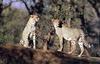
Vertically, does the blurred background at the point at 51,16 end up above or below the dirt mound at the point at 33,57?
above

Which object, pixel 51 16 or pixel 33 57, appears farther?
pixel 51 16

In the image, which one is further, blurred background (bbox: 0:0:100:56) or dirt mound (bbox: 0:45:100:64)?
blurred background (bbox: 0:0:100:56)

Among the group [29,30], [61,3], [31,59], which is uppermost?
[61,3]

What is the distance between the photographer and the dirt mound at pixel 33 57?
13445 mm

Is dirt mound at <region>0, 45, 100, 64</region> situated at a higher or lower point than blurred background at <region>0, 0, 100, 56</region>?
lower

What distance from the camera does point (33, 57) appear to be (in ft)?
45.4

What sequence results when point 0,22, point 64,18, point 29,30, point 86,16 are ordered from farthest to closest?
point 86,16
point 0,22
point 64,18
point 29,30

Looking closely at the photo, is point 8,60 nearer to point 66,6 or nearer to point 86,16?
point 66,6

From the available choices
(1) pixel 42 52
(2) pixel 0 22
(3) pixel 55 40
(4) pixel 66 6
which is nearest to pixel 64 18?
(4) pixel 66 6

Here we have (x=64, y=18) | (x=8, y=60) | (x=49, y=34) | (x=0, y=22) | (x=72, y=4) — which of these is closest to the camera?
(x=8, y=60)

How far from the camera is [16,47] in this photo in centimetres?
1414

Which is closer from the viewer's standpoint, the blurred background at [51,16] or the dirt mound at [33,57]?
the dirt mound at [33,57]

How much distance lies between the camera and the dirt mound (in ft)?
44.1

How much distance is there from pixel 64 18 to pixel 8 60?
992 cm
